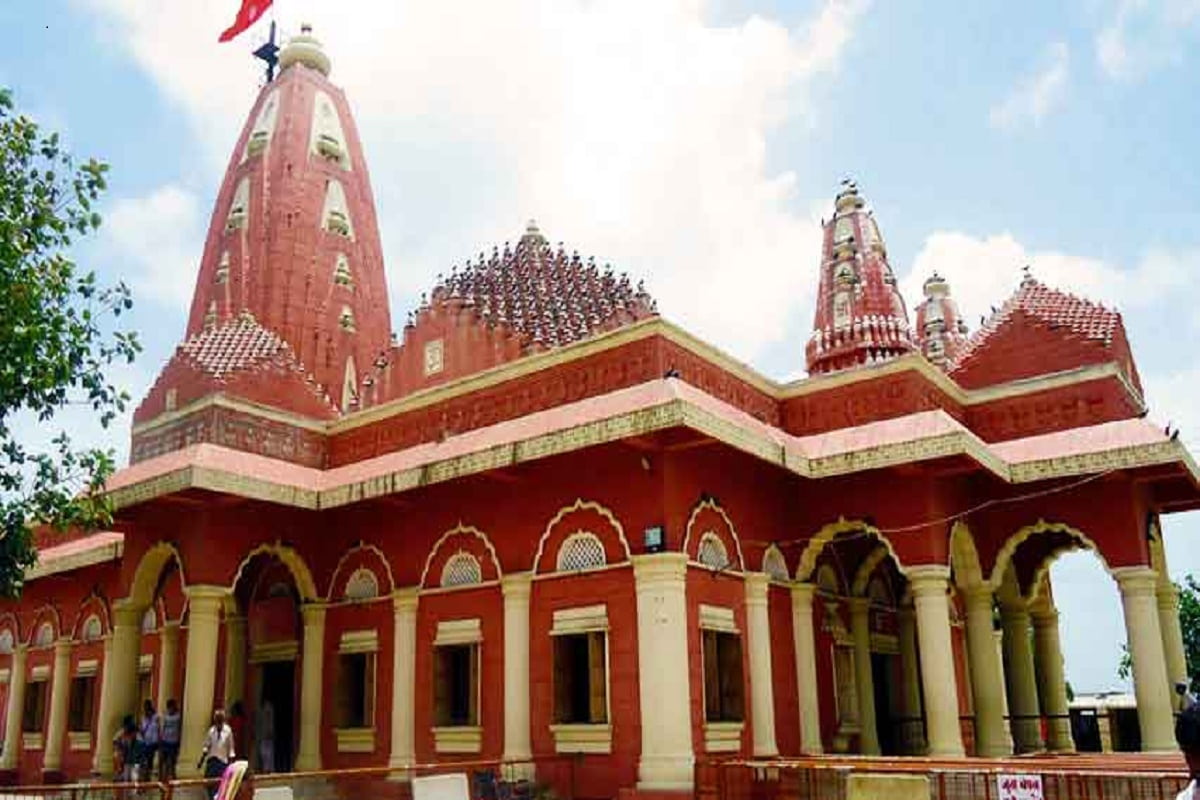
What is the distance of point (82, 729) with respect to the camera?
19969 mm

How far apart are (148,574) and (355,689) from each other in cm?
341

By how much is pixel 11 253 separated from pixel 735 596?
8.65 metres

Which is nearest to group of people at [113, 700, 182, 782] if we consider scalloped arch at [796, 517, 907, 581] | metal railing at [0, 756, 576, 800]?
metal railing at [0, 756, 576, 800]

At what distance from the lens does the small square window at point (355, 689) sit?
15125 millimetres

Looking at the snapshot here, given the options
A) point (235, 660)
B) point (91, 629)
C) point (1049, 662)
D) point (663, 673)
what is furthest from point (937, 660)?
point (91, 629)

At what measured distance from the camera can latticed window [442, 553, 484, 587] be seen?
1431cm

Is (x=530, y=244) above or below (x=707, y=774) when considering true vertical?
above

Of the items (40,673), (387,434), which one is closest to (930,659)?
(387,434)

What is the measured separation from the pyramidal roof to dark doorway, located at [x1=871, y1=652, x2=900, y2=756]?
23.2ft

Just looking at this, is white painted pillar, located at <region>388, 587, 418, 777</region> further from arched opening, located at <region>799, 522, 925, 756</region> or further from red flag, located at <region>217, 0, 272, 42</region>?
red flag, located at <region>217, 0, 272, 42</region>

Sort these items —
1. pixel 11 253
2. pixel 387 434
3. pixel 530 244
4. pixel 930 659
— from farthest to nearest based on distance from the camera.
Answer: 1. pixel 530 244
2. pixel 387 434
3. pixel 930 659
4. pixel 11 253

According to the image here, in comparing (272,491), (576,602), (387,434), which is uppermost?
(387,434)

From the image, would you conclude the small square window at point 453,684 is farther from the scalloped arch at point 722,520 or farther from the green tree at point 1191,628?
the green tree at point 1191,628

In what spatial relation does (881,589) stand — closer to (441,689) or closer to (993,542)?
(993,542)
